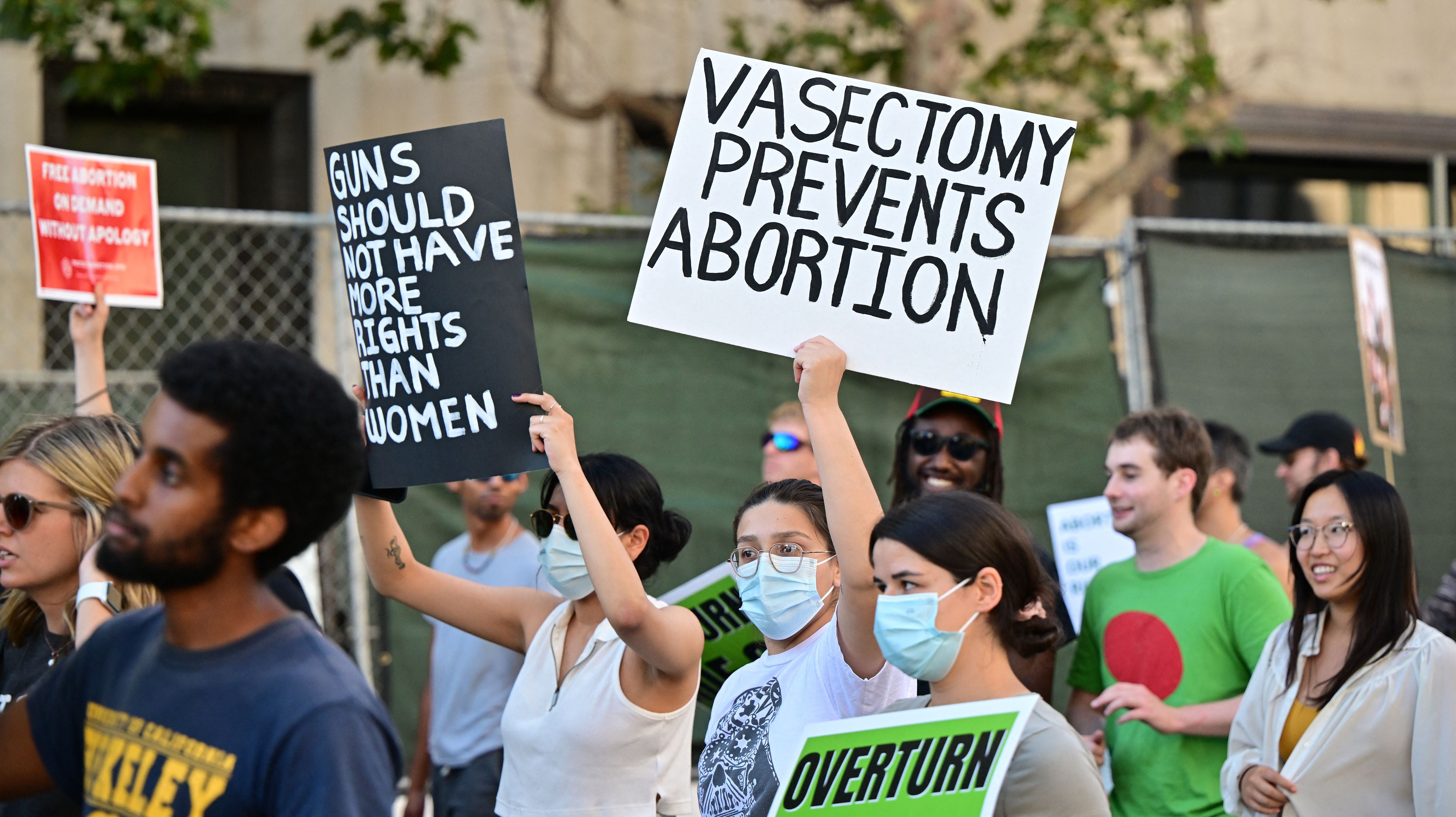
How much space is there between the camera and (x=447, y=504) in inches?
251

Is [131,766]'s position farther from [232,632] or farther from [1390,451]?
[1390,451]

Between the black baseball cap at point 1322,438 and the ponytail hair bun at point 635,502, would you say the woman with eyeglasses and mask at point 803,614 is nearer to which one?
the ponytail hair bun at point 635,502

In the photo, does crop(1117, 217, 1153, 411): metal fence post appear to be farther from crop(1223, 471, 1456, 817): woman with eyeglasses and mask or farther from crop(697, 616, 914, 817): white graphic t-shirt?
crop(697, 616, 914, 817): white graphic t-shirt

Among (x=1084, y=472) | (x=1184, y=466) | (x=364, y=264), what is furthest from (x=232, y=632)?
(x=1084, y=472)

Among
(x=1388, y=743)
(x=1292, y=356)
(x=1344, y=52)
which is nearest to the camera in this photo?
(x=1388, y=743)

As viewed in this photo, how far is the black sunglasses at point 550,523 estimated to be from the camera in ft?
12.7

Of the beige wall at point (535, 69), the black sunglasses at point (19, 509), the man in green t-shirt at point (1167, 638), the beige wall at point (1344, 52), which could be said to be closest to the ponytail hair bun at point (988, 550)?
the man in green t-shirt at point (1167, 638)

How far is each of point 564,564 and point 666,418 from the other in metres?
2.68

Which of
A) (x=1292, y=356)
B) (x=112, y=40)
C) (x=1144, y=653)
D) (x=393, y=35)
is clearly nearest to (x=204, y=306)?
(x=112, y=40)

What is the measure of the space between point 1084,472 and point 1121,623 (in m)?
2.19

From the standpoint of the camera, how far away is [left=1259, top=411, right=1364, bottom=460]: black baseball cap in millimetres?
6336

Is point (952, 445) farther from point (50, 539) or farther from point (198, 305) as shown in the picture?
point (198, 305)

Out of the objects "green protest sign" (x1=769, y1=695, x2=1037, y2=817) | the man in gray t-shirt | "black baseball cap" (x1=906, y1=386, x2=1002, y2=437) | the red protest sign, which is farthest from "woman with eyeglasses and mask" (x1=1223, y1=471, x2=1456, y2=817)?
the red protest sign

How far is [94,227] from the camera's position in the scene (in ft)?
16.8
